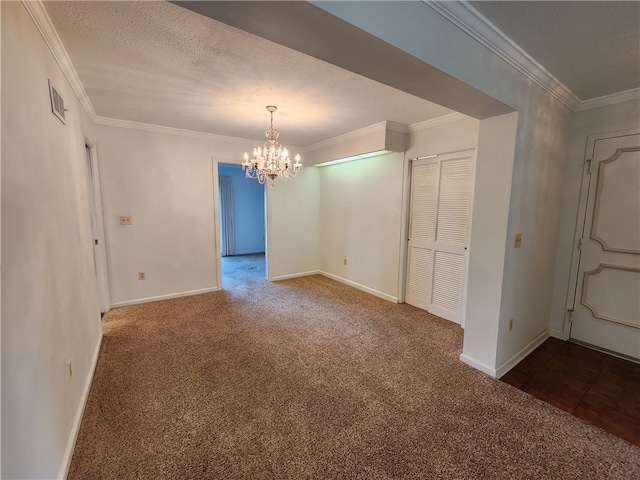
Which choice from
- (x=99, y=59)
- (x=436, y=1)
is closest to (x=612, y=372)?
(x=436, y=1)

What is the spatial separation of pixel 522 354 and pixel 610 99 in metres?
2.42

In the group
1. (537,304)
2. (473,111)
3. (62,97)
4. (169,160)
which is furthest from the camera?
(169,160)

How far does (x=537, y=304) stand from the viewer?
2730 mm

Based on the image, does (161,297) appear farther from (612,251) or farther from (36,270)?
(612,251)

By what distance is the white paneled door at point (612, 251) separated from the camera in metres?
2.46

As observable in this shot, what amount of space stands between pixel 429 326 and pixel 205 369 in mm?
2363

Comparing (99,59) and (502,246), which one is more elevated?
(99,59)

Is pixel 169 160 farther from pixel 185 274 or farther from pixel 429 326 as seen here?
pixel 429 326

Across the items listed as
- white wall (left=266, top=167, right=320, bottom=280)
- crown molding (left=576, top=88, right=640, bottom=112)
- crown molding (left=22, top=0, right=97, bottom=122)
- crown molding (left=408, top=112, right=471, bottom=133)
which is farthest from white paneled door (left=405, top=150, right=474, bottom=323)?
crown molding (left=22, top=0, right=97, bottom=122)

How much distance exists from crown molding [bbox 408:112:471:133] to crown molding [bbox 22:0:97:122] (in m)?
3.24

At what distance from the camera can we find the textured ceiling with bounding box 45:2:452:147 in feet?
5.12

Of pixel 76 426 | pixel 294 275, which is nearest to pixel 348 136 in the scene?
pixel 294 275

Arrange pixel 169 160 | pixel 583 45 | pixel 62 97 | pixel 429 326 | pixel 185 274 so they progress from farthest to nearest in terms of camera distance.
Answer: pixel 185 274 → pixel 169 160 → pixel 429 326 → pixel 62 97 → pixel 583 45

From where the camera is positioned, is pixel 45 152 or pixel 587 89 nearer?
pixel 45 152
